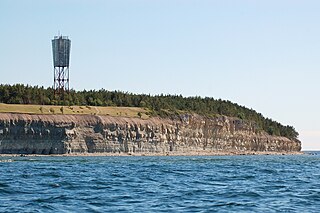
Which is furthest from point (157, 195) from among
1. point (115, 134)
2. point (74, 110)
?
point (74, 110)

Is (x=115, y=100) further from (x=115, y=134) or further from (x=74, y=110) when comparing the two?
(x=115, y=134)

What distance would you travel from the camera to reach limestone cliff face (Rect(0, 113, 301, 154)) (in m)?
131

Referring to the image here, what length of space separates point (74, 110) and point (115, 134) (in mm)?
9999

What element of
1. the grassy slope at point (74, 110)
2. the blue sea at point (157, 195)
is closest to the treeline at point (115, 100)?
the grassy slope at point (74, 110)

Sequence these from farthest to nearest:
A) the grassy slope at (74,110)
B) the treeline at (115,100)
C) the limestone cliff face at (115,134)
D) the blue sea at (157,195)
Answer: the treeline at (115,100) → the grassy slope at (74,110) → the limestone cliff face at (115,134) → the blue sea at (157,195)

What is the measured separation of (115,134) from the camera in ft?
477

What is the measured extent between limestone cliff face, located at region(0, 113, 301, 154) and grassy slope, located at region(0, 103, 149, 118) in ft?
8.60

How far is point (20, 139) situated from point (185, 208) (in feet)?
328

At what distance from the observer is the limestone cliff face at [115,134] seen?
130875 millimetres

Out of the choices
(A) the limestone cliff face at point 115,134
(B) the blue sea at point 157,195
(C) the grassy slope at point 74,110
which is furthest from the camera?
(C) the grassy slope at point 74,110

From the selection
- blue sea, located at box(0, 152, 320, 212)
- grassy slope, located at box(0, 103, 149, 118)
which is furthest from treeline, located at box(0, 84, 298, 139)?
blue sea, located at box(0, 152, 320, 212)

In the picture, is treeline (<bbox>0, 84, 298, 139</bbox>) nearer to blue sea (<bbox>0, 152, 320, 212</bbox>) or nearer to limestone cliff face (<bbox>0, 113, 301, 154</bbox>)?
limestone cliff face (<bbox>0, 113, 301, 154</bbox>)

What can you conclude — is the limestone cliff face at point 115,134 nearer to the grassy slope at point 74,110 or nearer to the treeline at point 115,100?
the grassy slope at point 74,110

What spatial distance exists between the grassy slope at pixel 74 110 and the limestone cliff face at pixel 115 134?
2.62 meters
